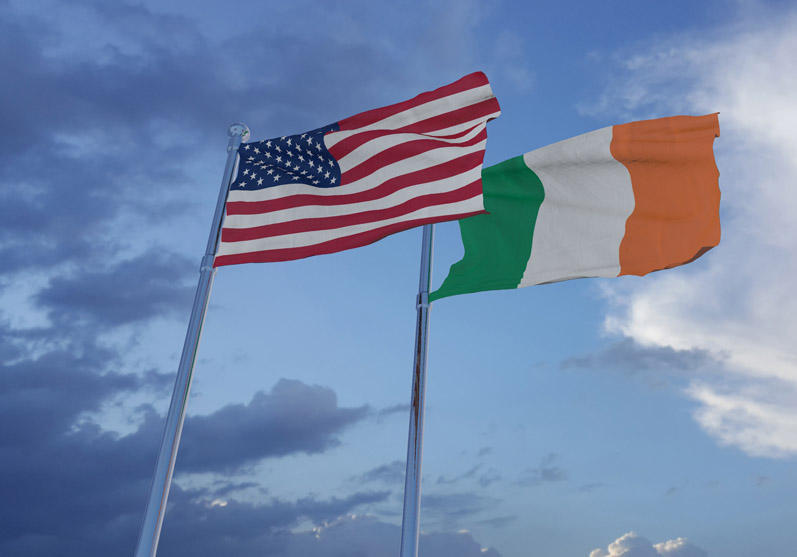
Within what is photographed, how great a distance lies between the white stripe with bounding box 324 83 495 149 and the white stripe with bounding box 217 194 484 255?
2.00m

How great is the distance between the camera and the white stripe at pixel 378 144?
13.0m

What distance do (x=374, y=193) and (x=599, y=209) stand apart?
4784 mm

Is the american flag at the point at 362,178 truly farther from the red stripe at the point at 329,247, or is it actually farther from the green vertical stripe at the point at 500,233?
the green vertical stripe at the point at 500,233

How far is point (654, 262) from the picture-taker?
13.5m

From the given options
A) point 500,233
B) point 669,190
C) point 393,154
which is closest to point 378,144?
point 393,154

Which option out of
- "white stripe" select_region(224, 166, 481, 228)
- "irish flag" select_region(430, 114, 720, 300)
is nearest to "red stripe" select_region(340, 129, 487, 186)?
"white stripe" select_region(224, 166, 481, 228)

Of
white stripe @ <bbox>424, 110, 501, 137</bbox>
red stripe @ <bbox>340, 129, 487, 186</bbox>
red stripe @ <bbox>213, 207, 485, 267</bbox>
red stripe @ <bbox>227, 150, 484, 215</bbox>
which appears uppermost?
white stripe @ <bbox>424, 110, 501, 137</bbox>

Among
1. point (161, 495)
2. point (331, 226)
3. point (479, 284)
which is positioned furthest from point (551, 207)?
point (161, 495)

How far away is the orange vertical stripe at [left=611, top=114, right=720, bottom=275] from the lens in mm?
13508

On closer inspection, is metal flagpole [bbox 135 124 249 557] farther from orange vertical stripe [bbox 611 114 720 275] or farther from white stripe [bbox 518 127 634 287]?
orange vertical stripe [bbox 611 114 720 275]

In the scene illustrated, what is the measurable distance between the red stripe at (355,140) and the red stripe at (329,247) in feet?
5.88

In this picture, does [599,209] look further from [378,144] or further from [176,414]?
[176,414]

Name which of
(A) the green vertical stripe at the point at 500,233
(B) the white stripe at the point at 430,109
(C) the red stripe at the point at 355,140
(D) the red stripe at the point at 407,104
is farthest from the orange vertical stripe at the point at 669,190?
(C) the red stripe at the point at 355,140

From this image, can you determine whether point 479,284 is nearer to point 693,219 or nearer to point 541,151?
point 541,151
